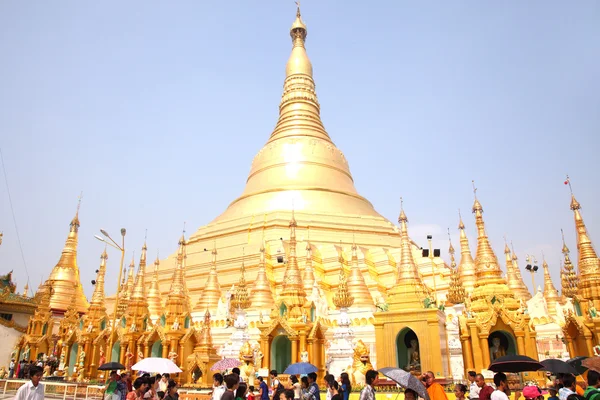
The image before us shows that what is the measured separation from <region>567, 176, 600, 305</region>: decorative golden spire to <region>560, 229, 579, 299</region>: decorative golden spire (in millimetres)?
3243

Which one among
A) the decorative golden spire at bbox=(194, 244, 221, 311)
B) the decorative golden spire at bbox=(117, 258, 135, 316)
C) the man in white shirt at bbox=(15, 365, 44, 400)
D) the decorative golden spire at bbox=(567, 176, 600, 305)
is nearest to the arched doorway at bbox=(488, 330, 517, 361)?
the decorative golden spire at bbox=(567, 176, 600, 305)

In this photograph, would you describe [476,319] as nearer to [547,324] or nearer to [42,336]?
[547,324]

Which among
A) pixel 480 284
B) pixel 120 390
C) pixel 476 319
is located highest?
pixel 480 284

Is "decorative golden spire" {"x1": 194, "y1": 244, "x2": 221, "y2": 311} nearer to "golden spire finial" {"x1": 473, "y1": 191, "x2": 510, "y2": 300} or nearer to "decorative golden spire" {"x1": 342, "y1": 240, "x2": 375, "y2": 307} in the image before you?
"decorative golden spire" {"x1": 342, "y1": 240, "x2": 375, "y2": 307}

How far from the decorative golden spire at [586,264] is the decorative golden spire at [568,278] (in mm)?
3243

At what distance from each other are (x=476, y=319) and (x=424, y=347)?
240 cm

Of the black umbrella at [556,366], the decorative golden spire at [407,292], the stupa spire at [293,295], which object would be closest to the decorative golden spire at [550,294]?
the decorative golden spire at [407,292]

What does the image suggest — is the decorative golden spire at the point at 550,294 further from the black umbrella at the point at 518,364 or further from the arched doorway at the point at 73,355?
the arched doorway at the point at 73,355

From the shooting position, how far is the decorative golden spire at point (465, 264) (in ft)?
88.1

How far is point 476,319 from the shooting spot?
16297 millimetres

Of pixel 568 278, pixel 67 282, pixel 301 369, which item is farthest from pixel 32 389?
pixel 67 282

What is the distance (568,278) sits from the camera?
2680 cm

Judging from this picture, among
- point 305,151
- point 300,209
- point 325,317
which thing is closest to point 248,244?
point 300,209

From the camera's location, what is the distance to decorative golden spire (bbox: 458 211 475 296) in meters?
26.8
